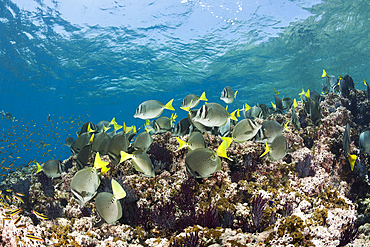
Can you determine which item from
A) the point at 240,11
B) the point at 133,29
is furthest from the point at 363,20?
the point at 133,29

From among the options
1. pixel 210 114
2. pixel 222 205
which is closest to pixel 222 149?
pixel 210 114

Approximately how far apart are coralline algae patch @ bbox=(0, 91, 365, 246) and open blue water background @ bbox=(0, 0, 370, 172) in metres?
8.42

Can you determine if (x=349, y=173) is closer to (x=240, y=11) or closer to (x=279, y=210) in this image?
(x=279, y=210)

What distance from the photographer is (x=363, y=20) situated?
17.2 meters

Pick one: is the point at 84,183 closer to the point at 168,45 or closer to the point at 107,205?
the point at 107,205

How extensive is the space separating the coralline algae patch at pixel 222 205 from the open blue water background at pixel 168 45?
8.42 metres

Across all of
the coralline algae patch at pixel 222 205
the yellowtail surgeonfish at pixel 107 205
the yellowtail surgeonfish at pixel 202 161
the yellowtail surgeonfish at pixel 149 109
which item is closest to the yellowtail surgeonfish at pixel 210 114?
the yellowtail surgeonfish at pixel 202 161

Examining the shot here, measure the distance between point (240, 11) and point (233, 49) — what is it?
16.0 feet

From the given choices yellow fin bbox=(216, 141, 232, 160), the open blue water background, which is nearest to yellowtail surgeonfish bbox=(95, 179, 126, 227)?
yellow fin bbox=(216, 141, 232, 160)

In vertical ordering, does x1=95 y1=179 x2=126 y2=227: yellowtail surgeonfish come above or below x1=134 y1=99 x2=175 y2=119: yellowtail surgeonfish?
below

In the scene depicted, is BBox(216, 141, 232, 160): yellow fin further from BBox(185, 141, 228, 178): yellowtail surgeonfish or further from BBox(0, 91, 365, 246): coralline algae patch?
BBox(0, 91, 365, 246): coralline algae patch

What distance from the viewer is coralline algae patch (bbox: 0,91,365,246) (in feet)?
8.21

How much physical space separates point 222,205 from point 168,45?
791 inches

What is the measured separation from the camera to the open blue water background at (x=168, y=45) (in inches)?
648
